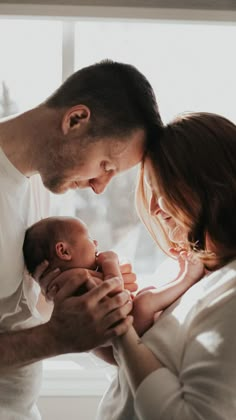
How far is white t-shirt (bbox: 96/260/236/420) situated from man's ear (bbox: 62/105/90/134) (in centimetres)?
57

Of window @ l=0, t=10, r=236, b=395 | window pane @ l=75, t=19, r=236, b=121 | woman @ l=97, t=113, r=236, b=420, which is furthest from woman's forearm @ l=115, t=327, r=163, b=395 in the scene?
window pane @ l=75, t=19, r=236, b=121

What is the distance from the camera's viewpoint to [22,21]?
92.5 inches

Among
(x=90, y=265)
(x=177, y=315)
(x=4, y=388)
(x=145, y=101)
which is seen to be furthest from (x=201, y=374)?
(x=145, y=101)

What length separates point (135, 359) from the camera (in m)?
1.55

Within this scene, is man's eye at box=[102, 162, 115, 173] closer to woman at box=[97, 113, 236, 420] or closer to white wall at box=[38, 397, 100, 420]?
woman at box=[97, 113, 236, 420]

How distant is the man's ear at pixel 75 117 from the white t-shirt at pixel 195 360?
1.86ft

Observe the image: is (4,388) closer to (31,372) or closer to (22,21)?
(31,372)

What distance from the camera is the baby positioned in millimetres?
1721

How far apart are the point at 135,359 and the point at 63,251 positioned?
41 cm

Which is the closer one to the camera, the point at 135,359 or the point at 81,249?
the point at 135,359

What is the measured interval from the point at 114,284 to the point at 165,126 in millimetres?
447

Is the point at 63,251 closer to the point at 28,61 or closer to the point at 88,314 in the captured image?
the point at 88,314

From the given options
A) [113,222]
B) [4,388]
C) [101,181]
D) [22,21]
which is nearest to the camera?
[4,388]

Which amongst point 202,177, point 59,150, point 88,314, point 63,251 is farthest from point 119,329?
point 59,150
